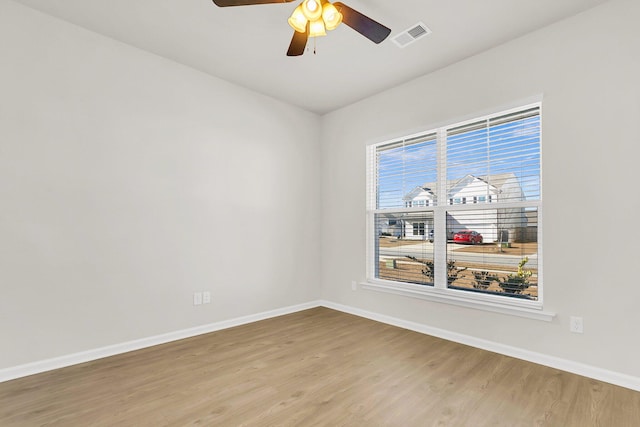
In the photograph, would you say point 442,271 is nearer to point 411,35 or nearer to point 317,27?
point 411,35

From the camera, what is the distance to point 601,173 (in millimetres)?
2422

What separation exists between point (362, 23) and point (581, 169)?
2062mm

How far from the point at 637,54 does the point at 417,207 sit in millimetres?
2128

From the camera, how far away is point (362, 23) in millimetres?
2115

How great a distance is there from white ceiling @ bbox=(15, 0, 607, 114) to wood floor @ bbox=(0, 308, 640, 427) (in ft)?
9.37

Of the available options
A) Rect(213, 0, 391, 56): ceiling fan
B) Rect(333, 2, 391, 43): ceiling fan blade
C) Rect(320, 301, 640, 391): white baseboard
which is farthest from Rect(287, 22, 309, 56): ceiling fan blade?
Rect(320, 301, 640, 391): white baseboard

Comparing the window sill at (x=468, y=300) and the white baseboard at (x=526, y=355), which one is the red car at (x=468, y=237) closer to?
the window sill at (x=468, y=300)

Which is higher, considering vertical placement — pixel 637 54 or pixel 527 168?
pixel 637 54

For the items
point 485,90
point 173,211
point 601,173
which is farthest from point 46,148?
point 601,173

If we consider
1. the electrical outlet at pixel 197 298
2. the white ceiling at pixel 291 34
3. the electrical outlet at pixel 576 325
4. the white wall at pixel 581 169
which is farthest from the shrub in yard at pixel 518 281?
the electrical outlet at pixel 197 298

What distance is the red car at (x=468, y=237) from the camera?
317 centimetres

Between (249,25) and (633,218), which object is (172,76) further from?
(633,218)

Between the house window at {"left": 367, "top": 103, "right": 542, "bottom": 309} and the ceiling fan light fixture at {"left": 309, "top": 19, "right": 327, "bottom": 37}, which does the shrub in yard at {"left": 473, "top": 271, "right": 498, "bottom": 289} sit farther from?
the ceiling fan light fixture at {"left": 309, "top": 19, "right": 327, "bottom": 37}

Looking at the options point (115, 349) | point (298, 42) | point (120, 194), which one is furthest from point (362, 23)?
point (115, 349)
